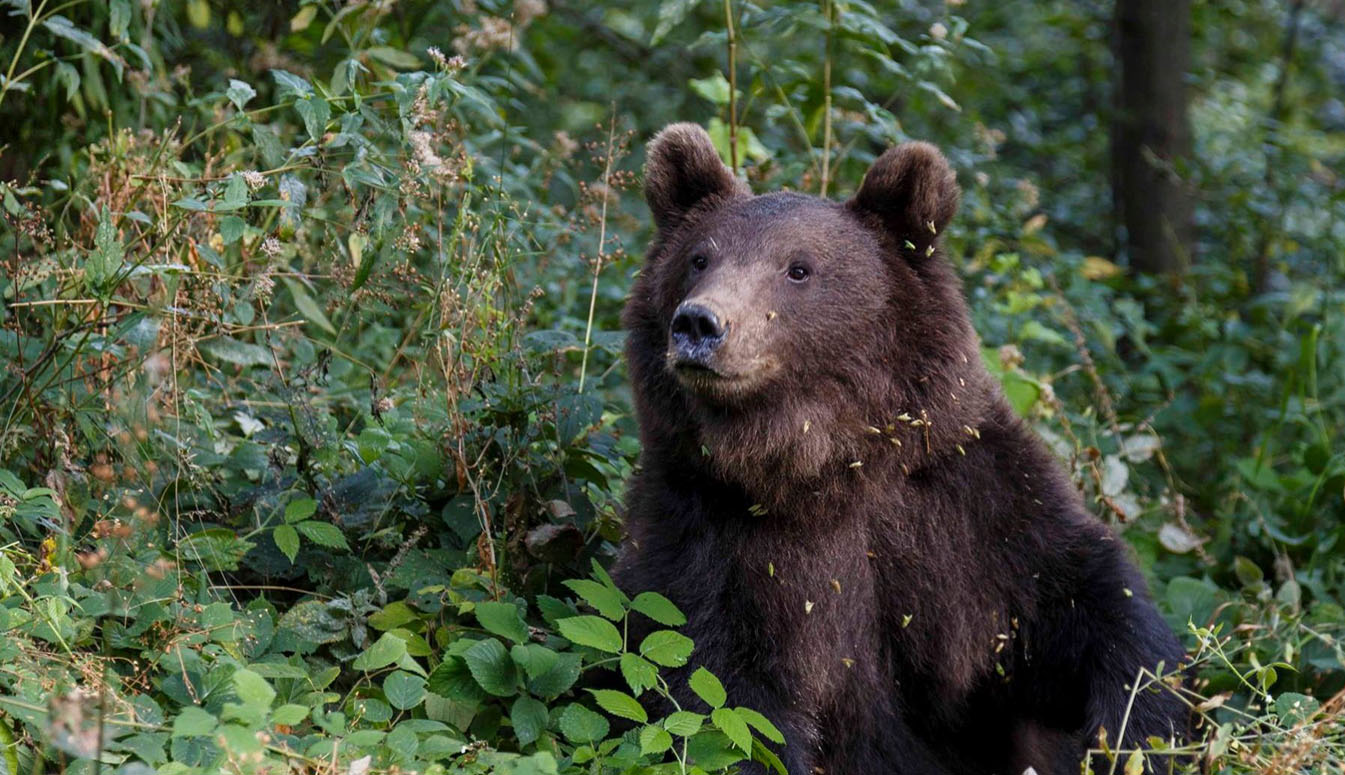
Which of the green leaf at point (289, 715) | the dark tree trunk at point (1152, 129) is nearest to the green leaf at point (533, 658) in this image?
the green leaf at point (289, 715)

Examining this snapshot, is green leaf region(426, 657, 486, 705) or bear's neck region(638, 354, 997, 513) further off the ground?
bear's neck region(638, 354, 997, 513)

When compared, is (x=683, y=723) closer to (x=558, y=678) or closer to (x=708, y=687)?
(x=708, y=687)

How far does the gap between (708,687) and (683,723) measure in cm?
16

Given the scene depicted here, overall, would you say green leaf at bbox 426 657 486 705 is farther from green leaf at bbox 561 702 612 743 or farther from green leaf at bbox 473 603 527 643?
green leaf at bbox 561 702 612 743

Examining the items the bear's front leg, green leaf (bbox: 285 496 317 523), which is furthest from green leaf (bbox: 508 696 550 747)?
the bear's front leg

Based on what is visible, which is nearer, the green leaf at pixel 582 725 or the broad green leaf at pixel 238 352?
the green leaf at pixel 582 725

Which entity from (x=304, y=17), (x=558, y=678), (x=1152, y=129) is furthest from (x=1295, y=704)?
(x=1152, y=129)

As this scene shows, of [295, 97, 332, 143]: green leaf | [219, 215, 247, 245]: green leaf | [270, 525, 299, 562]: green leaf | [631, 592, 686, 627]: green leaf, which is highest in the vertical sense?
[295, 97, 332, 143]: green leaf

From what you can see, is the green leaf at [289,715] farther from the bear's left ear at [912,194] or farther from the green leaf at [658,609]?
the bear's left ear at [912,194]

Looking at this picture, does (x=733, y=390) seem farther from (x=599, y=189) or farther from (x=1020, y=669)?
(x=599, y=189)

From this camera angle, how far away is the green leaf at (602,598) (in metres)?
3.84

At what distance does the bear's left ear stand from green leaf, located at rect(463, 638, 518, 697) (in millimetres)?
1659

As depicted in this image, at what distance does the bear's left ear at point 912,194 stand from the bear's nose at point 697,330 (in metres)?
0.80

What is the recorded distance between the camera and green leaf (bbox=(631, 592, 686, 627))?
3840mm
